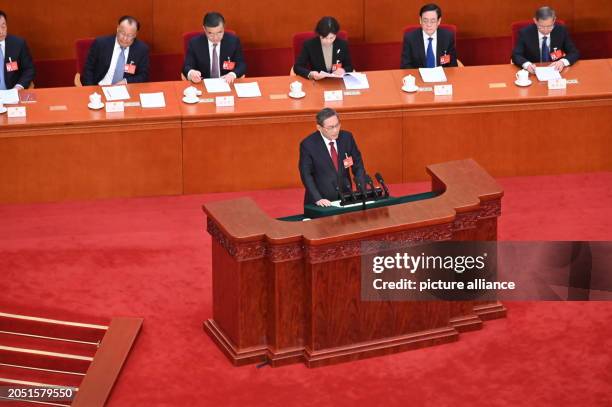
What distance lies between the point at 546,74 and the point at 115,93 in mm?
3455

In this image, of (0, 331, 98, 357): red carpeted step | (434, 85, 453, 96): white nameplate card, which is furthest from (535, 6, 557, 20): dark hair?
(0, 331, 98, 357): red carpeted step

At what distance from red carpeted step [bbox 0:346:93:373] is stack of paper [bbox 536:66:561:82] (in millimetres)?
4719

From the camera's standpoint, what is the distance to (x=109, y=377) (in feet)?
22.7

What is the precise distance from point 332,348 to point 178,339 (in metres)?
0.95

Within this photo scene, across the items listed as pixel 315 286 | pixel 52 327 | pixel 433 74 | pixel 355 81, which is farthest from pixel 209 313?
pixel 433 74

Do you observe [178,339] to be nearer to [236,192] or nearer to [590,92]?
[236,192]

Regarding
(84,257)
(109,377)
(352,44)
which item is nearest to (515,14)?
(352,44)

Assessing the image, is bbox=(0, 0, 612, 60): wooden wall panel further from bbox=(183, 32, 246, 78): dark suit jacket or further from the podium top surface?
the podium top surface

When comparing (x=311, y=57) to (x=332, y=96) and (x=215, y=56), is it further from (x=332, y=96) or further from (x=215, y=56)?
(x=215, y=56)

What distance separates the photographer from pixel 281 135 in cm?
973

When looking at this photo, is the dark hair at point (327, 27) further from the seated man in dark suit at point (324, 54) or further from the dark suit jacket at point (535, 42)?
the dark suit jacket at point (535, 42)

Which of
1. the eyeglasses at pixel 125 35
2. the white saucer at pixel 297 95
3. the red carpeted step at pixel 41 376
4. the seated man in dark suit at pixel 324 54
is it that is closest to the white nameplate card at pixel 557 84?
the seated man in dark suit at pixel 324 54

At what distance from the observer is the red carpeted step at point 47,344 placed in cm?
737

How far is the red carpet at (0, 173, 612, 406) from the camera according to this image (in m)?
6.82
